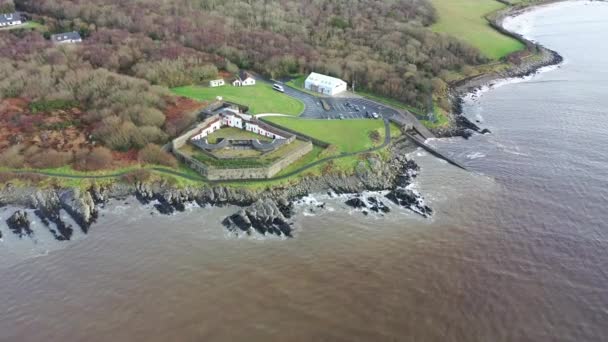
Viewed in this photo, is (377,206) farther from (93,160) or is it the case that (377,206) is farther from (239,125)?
(93,160)

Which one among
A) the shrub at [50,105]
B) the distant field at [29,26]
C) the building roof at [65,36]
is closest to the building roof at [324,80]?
the shrub at [50,105]

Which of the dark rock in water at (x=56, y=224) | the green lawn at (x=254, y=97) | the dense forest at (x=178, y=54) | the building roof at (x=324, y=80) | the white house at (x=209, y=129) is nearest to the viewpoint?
the dark rock in water at (x=56, y=224)

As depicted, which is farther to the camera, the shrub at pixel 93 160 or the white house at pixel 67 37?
the white house at pixel 67 37

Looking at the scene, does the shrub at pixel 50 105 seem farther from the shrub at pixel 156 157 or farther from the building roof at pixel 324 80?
the building roof at pixel 324 80

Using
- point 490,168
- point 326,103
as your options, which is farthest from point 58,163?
point 490,168

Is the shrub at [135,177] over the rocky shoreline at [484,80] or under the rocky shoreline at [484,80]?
under

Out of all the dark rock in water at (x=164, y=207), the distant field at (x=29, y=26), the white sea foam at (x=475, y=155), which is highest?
the distant field at (x=29, y=26)

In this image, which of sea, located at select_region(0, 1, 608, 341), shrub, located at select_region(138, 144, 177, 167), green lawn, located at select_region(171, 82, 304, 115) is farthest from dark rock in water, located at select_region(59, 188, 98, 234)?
green lawn, located at select_region(171, 82, 304, 115)
